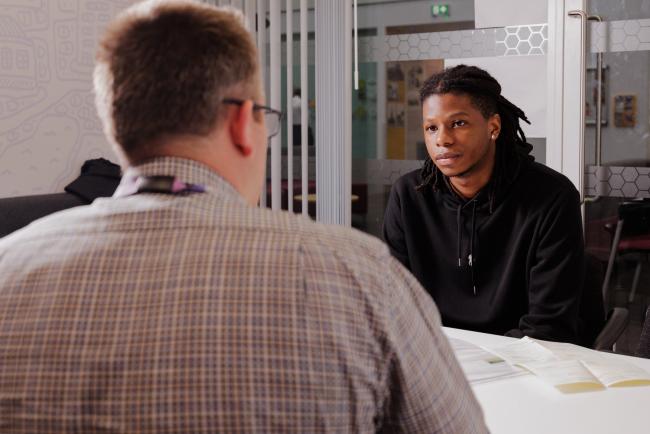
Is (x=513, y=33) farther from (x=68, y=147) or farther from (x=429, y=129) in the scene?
(x=68, y=147)

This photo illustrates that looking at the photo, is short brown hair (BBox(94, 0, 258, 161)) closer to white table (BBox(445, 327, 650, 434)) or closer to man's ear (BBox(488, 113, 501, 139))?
white table (BBox(445, 327, 650, 434))

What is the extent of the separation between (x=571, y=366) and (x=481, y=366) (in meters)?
0.20

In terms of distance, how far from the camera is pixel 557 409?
1.67 meters

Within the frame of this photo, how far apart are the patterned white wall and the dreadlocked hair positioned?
1844mm

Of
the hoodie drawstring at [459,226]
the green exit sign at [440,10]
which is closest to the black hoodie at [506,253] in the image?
the hoodie drawstring at [459,226]

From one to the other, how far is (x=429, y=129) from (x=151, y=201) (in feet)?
5.99

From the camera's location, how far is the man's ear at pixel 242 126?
105 cm

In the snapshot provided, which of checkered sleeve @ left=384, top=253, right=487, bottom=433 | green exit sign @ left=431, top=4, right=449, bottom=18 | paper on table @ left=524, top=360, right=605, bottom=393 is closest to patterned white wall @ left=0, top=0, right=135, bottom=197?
green exit sign @ left=431, top=4, right=449, bottom=18

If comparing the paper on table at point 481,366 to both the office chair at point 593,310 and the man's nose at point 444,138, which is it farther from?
the man's nose at point 444,138

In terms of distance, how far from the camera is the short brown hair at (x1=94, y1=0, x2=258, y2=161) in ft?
3.35

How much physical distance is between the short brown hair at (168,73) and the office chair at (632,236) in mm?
3034

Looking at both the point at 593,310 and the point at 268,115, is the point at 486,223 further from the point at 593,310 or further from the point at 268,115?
the point at 268,115

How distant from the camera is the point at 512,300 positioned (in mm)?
2547

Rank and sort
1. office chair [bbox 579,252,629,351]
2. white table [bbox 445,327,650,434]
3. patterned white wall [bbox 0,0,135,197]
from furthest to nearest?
1. patterned white wall [bbox 0,0,135,197]
2. office chair [bbox 579,252,629,351]
3. white table [bbox 445,327,650,434]
